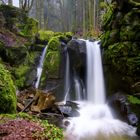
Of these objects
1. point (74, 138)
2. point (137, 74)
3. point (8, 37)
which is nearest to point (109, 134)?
point (74, 138)

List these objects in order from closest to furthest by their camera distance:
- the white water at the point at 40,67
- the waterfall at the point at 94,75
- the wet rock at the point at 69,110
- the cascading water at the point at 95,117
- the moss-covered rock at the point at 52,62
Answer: the cascading water at the point at 95,117 → the wet rock at the point at 69,110 → the waterfall at the point at 94,75 → the white water at the point at 40,67 → the moss-covered rock at the point at 52,62

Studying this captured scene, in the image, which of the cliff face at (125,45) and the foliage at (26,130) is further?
the cliff face at (125,45)

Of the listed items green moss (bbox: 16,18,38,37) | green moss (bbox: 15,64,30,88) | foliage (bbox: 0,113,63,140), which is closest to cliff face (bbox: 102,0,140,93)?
green moss (bbox: 15,64,30,88)

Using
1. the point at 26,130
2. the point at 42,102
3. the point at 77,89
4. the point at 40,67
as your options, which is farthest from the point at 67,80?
the point at 26,130

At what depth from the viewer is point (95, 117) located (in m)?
11.1

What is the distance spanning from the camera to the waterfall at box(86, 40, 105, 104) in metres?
13.7

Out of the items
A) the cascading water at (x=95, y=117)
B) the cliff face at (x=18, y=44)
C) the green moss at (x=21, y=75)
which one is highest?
the cliff face at (x=18, y=44)

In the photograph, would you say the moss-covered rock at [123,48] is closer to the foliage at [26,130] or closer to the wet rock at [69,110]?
the wet rock at [69,110]

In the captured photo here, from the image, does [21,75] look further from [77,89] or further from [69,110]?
[69,110]

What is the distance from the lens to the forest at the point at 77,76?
31.7 feet

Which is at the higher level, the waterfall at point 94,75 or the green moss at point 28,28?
the green moss at point 28,28

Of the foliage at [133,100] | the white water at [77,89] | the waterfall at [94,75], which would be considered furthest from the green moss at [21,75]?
the foliage at [133,100]

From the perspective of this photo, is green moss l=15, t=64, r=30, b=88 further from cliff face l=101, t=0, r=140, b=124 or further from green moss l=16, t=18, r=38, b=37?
cliff face l=101, t=0, r=140, b=124

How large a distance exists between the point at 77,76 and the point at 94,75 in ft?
3.53
